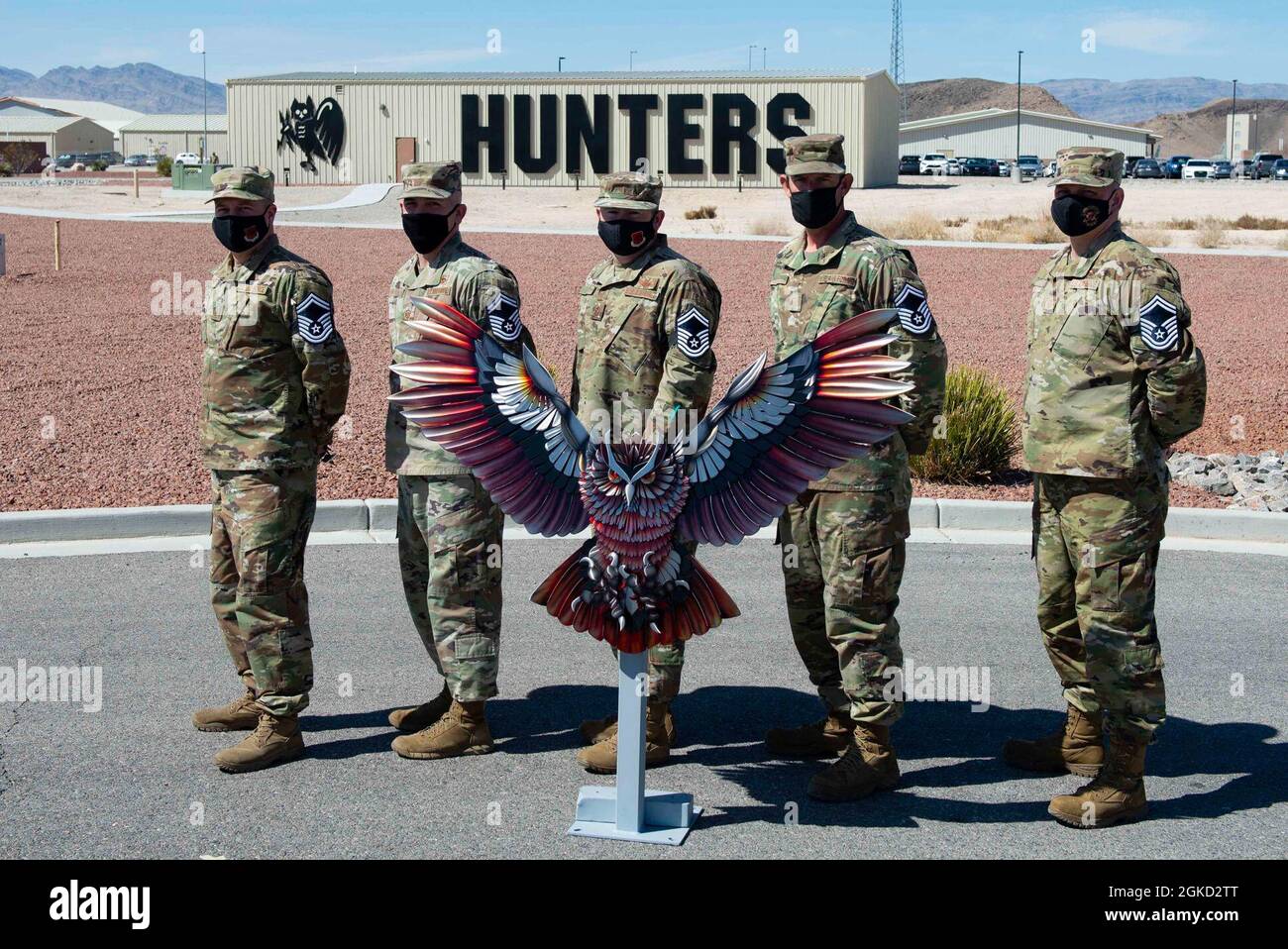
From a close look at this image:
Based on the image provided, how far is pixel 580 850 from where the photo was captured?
4.75 metres

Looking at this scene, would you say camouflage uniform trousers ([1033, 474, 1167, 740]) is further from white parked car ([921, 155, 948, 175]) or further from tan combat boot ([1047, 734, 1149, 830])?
white parked car ([921, 155, 948, 175])

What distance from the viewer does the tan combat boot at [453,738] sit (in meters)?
5.64

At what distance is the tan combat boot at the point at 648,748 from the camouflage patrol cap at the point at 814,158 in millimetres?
2179

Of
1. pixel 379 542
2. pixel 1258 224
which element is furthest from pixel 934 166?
pixel 379 542

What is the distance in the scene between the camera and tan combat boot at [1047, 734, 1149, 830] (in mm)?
4930

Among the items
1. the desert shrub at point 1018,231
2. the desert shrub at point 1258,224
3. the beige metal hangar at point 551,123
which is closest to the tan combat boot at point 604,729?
the desert shrub at point 1018,231

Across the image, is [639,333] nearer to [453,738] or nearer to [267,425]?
[267,425]

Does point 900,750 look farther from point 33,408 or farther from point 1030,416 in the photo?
point 33,408

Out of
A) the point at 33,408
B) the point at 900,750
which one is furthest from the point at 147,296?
the point at 900,750

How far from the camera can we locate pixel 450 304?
17.7 feet

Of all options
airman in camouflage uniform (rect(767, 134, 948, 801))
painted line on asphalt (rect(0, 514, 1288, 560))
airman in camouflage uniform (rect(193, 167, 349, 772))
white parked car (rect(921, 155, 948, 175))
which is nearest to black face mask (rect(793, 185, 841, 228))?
airman in camouflage uniform (rect(767, 134, 948, 801))

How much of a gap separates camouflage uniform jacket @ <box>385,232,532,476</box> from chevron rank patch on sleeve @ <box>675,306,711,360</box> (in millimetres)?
623

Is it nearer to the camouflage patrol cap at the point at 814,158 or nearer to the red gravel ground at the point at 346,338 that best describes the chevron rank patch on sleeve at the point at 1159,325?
the camouflage patrol cap at the point at 814,158
